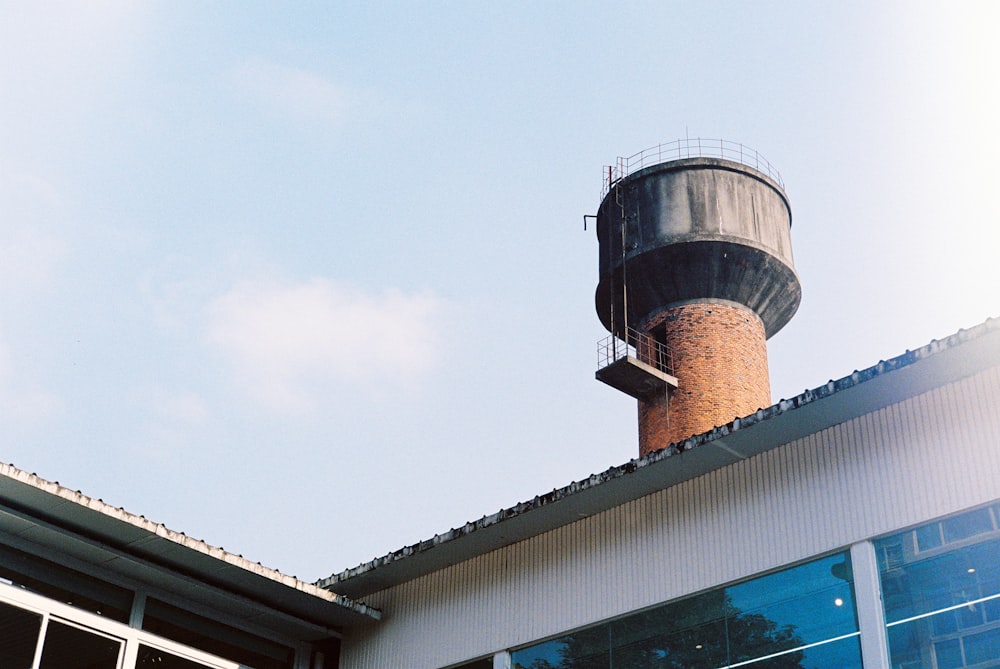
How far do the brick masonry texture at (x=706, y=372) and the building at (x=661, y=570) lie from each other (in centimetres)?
981

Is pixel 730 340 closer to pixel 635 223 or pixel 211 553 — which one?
pixel 635 223

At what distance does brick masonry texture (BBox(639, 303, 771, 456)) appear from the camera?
26.0 metres

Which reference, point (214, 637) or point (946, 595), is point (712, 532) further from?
point (214, 637)

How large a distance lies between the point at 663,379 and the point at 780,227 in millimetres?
5053

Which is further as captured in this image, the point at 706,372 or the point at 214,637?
the point at 706,372

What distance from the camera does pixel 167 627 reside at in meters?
16.6

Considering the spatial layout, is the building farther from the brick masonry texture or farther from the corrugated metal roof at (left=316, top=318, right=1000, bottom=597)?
the brick masonry texture

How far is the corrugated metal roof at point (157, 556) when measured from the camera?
14672mm

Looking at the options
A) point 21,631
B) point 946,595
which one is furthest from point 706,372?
point 21,631

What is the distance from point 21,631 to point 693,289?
16444 millimetres

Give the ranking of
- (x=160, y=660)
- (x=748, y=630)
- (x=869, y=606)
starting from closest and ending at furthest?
(x=869, y=606), (x=748, y=630), (x=160, y=660)

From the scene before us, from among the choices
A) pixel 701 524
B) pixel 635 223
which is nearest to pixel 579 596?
pixel 701 524

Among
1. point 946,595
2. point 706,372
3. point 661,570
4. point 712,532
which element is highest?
point 706,372

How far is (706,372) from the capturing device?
2623 centimetres
